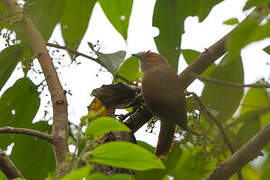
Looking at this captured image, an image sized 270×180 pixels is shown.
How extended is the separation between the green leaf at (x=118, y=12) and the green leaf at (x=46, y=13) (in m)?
0.31

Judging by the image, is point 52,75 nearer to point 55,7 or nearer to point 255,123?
point 55,7

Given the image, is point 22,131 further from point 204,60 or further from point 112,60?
point 204,60

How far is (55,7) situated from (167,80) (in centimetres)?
80

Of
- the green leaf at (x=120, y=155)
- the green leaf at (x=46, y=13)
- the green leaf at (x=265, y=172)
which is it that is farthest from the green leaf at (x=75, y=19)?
the green leaf at (x=120, y=155)

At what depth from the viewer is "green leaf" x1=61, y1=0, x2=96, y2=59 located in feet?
8.48

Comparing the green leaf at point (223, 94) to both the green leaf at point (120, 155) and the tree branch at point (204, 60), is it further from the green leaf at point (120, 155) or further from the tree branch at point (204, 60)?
the green leaf at point (120, 155)

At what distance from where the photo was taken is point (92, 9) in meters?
2.59

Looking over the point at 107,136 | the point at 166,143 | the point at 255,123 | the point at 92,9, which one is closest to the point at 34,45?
the point at 92,9

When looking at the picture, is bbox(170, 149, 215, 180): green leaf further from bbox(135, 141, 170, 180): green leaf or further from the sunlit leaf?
the sunlit leaf

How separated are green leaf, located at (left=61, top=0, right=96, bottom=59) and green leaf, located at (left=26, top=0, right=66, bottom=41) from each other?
9cm

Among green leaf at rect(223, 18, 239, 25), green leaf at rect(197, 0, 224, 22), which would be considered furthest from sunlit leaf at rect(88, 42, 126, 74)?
green leaf at rect(223, 18, 239, 25)

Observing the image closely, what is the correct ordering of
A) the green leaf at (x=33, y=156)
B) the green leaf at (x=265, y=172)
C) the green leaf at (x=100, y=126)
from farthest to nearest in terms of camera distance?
the green leaf at (x=33, y=156) < the green leaf at (x=265, y=172) < the green leaf at (x=100, y=126)

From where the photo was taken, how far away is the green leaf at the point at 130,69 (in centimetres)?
269

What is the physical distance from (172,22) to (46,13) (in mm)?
713
